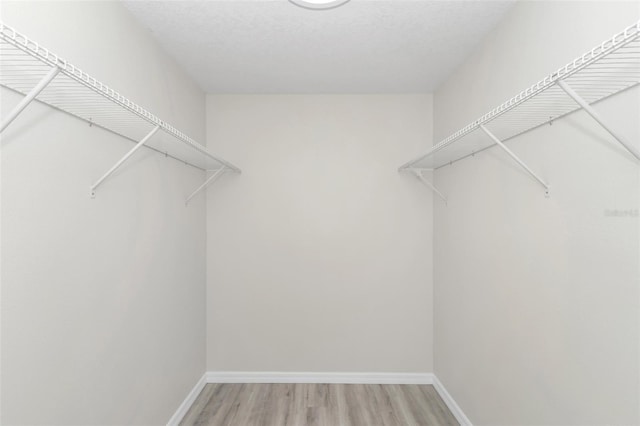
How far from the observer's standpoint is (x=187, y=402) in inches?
102

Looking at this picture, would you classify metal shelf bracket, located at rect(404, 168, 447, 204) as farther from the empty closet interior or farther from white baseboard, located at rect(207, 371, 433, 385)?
white baseboard, located at rect(207, 371, 433, 385)

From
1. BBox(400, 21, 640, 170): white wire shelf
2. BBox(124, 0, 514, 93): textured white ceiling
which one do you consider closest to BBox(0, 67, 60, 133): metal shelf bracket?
BBox(124, 0, 514, 93): textured white ceiling

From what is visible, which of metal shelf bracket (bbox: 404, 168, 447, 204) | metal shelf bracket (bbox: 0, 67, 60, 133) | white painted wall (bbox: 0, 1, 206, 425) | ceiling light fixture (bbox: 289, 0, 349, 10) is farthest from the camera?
metal shelf bracket (bbox: 404, 168, 447, 204)

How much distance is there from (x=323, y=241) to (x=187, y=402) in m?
1.61

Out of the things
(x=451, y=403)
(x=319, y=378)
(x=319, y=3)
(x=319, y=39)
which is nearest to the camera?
(x=319, y=3)

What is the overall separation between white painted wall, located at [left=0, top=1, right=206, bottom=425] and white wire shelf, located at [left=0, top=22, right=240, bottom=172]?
5 centimetres

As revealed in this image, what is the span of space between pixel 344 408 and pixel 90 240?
6.86ft

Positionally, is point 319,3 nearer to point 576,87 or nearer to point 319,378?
point 576,87

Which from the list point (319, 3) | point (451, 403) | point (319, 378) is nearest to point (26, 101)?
point (319, 3)

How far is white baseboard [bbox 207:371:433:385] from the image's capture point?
3.02 metres

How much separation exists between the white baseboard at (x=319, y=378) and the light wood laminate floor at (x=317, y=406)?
53 millimetres

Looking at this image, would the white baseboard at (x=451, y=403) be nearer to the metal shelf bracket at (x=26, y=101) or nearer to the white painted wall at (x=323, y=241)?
the white painted wall at (x=323, y=241)

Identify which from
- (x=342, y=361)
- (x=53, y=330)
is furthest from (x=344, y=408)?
(x=53, y=330)

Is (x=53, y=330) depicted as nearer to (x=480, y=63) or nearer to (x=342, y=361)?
(x=342, y=361)
